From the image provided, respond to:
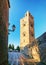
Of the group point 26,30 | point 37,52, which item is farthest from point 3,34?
point 26,30

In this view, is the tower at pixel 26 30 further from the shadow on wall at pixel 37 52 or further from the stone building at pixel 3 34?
the stone building at pixel 3 34

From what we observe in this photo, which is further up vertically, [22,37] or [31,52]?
[22,37]

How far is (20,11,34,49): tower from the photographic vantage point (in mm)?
48787

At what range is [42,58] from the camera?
2242 centimetres

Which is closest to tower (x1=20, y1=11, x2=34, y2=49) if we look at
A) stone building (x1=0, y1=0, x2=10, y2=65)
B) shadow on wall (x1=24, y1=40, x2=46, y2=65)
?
shadow on wall (x1=24, y1=40, x2=46, y2=65)

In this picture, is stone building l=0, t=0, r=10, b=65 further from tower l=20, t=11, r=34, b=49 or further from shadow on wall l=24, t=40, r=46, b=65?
tower l=20, t=11, r=34, b=49

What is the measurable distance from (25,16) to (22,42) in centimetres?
959

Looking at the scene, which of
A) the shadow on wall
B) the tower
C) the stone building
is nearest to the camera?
the stone building

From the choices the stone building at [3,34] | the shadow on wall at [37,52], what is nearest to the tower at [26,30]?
the shadow on wall at [37,52]

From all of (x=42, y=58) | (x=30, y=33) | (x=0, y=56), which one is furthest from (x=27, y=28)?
(x=0, y=56)

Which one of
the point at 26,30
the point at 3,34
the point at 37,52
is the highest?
the point at 26,30

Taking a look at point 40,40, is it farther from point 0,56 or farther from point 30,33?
point 30,33

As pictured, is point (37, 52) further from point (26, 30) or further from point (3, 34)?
point (26, 30)

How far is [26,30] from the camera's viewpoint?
165 ft
